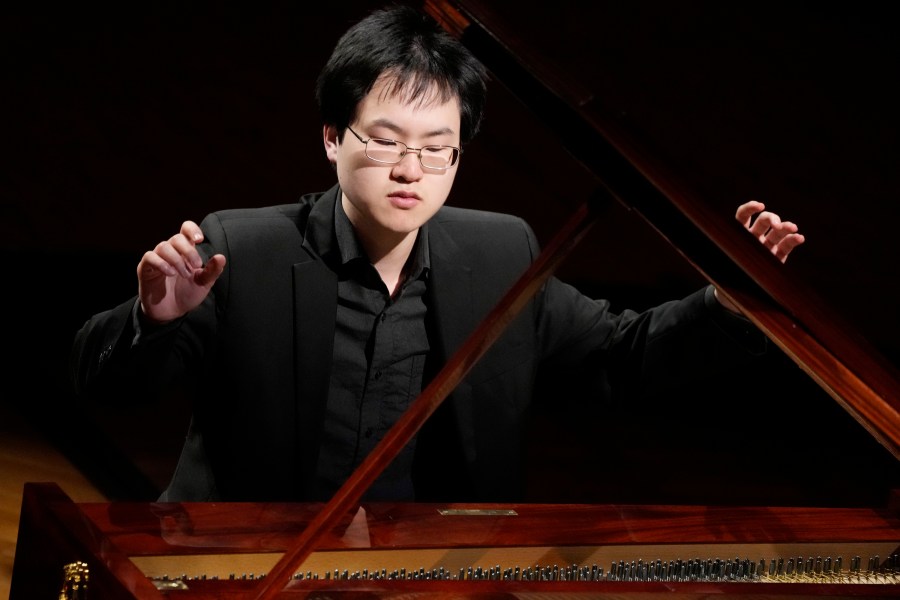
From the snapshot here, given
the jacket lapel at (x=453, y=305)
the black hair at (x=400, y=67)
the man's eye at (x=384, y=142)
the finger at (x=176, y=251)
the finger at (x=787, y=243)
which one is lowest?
the finger at (x=176, y=251)

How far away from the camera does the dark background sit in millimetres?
3344

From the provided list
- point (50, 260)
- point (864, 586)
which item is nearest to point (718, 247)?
point (864, 586)

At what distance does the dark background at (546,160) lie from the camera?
3.34m

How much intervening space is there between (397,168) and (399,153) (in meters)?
0.03

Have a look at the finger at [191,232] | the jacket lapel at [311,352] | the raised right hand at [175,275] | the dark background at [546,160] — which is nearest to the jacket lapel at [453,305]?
the jacket lapel at [311,352]

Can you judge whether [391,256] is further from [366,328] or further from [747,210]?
[747,210]

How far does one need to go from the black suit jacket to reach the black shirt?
0.03m

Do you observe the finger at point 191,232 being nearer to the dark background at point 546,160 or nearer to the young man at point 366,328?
the young man at point 366,328

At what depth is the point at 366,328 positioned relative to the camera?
1.90 m

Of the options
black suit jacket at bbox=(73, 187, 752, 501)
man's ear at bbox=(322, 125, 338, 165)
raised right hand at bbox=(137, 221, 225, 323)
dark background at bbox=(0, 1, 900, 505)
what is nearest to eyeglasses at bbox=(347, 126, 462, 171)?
man's ear at bbox=(322, 125, 338, 165)

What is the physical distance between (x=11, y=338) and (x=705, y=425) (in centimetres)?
226

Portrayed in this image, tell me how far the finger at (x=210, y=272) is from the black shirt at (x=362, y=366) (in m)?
0.38

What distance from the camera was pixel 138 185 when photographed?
3.45 m

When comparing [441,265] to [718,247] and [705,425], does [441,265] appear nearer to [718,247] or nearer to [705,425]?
[718,247]
